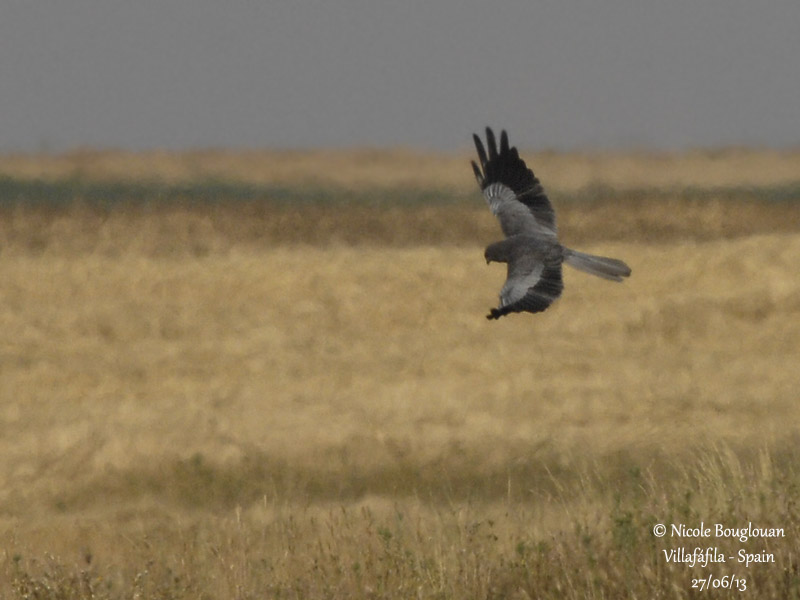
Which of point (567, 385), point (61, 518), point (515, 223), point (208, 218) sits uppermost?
point (208, 218)

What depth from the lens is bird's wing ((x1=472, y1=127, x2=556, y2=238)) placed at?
21.3 ft

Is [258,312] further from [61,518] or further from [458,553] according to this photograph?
[458,553]

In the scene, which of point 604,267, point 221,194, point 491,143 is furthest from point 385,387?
point 221,194

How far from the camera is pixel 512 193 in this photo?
667cm

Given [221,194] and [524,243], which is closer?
[524,243]

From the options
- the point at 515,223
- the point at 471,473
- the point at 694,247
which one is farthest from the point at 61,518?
the point at 694,247

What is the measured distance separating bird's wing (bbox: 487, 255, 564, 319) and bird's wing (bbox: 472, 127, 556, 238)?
11.2 inches

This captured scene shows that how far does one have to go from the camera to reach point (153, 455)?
12516 millimetres

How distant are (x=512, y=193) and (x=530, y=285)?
746mm

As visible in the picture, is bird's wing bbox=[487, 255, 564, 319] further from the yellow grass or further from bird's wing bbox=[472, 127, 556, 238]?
the yellow grass

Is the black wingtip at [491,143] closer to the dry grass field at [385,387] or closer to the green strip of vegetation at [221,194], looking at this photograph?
the dry grass field at [385,387]

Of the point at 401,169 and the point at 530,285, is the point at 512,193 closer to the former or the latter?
the point at 530,285

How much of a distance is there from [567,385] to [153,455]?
4.28m

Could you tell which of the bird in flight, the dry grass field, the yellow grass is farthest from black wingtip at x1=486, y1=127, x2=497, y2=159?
the yellow grass
